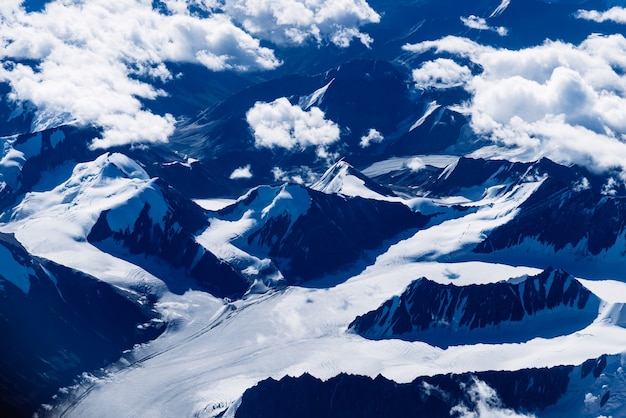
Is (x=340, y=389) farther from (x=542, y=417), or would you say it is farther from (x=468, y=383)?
(x=542, y=417)

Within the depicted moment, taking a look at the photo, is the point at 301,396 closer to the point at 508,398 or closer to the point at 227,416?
the point at 227,416

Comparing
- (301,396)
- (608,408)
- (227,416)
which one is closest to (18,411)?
(227,416)

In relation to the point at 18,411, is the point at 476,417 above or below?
above

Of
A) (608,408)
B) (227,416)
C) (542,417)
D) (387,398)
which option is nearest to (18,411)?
(227,416)

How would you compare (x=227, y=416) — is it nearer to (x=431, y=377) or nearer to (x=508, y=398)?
(x=431, y=377)

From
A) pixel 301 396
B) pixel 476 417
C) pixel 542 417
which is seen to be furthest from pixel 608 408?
pixel 301 396

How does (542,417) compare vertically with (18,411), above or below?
above

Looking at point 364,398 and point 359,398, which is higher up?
point 364,398
